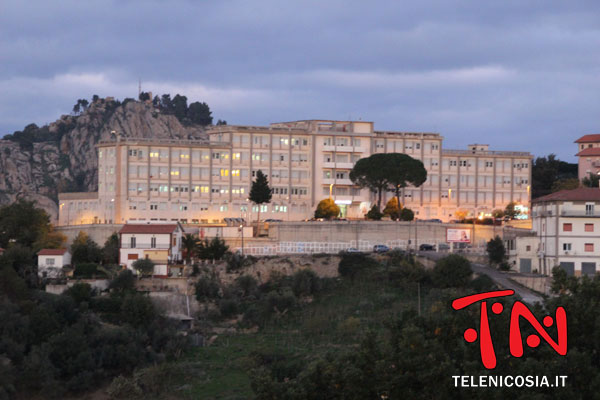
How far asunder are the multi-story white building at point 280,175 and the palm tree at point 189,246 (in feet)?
70.5

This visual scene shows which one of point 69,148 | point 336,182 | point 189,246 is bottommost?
point 189,246

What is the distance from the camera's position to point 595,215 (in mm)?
78562

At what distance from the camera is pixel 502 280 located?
76000 mm

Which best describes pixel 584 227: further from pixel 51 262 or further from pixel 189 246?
pixel 51 262

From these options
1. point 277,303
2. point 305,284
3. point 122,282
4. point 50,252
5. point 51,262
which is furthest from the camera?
point 50,252

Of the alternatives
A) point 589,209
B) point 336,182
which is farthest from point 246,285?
point 336,182

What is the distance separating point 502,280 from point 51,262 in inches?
1333

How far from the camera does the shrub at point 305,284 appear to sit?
76312 millimetres

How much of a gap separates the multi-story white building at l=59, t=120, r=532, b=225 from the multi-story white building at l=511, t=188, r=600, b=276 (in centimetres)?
3434

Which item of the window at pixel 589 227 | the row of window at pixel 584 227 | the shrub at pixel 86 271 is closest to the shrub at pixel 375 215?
the row of window at pixel 584 227

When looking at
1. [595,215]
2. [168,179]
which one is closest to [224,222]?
[168,179]

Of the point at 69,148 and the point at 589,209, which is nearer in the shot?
the point at 589,209

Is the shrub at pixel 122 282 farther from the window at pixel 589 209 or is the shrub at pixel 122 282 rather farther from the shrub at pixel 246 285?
the window at pixel 589 209

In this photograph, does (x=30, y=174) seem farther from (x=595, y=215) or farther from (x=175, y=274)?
(x=595, y=215)
